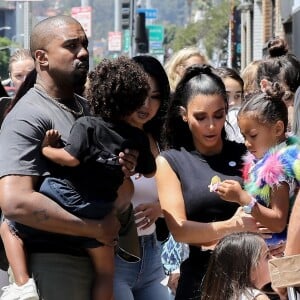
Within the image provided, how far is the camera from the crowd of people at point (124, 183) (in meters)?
4.27

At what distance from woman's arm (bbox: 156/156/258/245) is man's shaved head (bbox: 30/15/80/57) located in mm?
1008

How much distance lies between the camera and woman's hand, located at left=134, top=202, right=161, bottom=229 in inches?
206

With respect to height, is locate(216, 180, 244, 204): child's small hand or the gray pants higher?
locate(216, 180, 244, 204): child's small hand

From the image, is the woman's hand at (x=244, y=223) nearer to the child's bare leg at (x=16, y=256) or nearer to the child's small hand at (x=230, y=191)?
the child's small hand at (x=230, y=191)

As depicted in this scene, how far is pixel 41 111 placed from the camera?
14.3 ft

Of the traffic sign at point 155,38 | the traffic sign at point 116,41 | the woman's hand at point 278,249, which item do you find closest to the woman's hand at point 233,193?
the woman's hand at point 278,249

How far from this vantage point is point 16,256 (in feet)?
14.1

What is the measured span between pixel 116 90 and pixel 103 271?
860 millimetres

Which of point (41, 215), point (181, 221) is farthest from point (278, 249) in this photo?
point (41, 215)

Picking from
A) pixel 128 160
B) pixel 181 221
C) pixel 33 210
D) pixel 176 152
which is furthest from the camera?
pixel 176 152

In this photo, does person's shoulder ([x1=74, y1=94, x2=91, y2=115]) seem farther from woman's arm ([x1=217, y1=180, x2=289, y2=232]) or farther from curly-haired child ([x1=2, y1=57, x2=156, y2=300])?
woman's arm ([x1=217, y1=180, x2=289, y2=232])

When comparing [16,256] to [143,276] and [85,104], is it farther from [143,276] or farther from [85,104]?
[143,276]

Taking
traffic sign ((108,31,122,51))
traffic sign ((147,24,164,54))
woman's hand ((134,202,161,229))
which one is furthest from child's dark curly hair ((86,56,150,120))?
traffic sign ((147,24,164,54))

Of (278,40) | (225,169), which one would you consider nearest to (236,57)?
(278,40)
